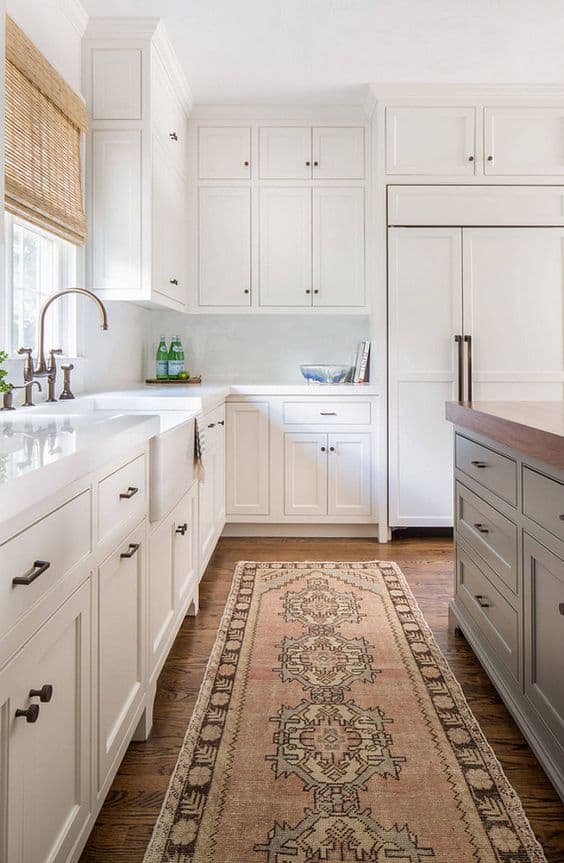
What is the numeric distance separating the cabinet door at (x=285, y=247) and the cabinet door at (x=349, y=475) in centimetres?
97

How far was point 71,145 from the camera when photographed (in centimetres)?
282

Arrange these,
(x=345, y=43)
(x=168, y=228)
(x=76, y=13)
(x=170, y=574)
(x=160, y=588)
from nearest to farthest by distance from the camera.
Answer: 1. (x=160, y=588)
2. (x=170, y=574)
3. (x=76, y=13)
4. (x=345, y=43)
5. (x=168, y=228)

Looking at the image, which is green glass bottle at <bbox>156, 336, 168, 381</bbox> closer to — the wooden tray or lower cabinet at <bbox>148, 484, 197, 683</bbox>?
the wooden tray

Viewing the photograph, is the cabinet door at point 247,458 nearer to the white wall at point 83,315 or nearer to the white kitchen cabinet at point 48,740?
the white wall at point 83,315

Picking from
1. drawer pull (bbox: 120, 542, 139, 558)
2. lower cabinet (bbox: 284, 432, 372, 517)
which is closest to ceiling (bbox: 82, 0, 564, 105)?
lower cabinet (bbox: 284, 432, 372, 517)

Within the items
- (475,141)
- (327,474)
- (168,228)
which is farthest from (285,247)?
(327,474)

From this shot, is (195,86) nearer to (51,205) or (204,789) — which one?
(51,205)

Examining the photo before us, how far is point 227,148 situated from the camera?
13.5ft

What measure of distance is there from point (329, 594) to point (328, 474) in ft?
3.64

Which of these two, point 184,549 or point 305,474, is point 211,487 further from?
point 184,549

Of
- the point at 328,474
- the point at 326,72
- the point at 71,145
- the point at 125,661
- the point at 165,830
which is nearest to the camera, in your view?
the point at 165,830

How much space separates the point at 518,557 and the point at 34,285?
2181 mm

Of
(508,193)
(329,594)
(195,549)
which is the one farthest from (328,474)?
(508,193)

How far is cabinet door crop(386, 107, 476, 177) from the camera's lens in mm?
3797
